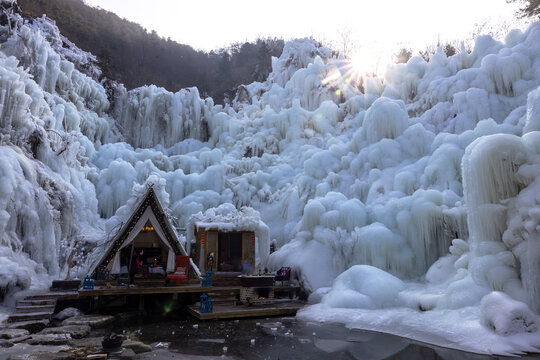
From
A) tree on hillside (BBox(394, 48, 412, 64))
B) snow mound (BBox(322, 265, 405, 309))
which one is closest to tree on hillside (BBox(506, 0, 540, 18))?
tree on hillside (BBox(394, 48, 412, 64))

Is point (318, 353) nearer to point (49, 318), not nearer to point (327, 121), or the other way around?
point (49, 318)

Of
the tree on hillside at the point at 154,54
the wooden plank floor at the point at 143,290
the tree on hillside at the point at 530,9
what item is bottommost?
the wooden plank floor at the point at 143,290

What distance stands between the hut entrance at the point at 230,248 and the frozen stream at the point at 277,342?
22.7ft

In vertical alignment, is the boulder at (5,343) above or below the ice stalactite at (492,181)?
below

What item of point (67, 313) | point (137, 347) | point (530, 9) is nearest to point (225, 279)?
point (67, 313)

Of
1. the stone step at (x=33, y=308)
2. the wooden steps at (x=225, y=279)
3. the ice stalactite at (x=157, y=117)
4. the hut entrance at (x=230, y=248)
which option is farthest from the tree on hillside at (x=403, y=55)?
the stone step at (x=33, y=308)

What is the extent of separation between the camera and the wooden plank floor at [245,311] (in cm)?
1042

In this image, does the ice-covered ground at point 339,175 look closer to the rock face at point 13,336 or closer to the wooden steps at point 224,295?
the wooden steps at point 224,295

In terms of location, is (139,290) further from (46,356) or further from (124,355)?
(46,356)

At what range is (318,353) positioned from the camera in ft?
21.9

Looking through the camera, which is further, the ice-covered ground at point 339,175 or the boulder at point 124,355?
the ice-covered ground at point 339,175

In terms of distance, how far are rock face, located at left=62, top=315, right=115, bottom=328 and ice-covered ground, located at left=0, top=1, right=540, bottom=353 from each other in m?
2.74

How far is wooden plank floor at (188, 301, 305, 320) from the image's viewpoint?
10422 millimetres

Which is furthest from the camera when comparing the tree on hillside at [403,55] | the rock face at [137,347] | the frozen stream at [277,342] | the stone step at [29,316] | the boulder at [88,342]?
the tree on hillside at [403,55]
